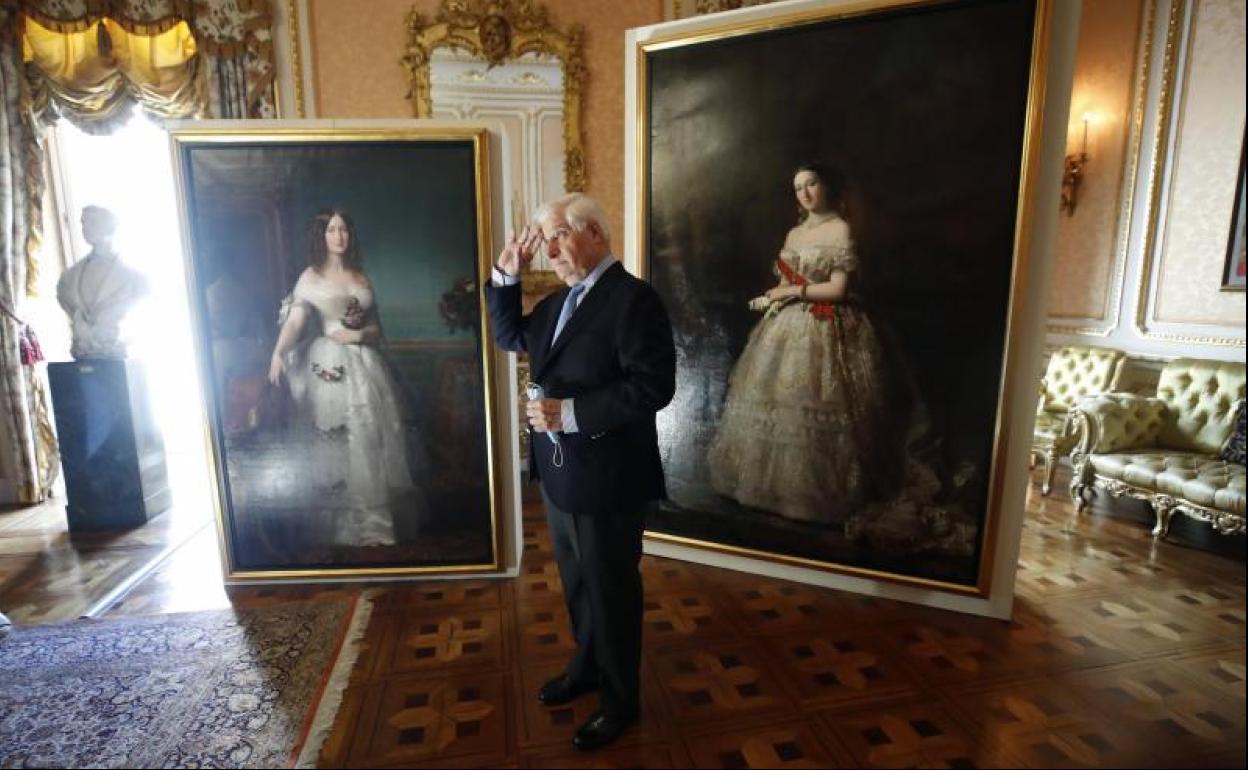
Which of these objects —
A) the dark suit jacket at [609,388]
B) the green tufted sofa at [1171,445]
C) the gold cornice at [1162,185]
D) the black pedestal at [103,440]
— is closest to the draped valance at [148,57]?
the black pedestal at [103,440]

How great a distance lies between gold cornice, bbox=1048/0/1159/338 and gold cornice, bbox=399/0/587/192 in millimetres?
4024

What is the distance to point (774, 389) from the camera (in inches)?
123

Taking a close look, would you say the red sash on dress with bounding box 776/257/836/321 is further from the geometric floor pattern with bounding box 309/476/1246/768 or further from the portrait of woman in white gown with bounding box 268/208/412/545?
the portrait of woman in white gown with bounding box 268/208/412/545

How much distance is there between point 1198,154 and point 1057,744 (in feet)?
14.2

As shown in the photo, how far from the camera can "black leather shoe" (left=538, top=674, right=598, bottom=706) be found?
2381 millimetres

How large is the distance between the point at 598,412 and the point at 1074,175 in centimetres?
536

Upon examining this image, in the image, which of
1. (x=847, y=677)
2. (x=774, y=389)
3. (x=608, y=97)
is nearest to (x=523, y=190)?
(x=608, y=97)

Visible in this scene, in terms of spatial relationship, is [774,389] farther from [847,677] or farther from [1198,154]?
[1198,154]

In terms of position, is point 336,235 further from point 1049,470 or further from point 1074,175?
point 1074,175

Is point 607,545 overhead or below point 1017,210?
below

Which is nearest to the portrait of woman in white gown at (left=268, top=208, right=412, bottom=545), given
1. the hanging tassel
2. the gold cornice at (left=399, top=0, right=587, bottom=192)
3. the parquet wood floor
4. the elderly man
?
the parquet wood floor

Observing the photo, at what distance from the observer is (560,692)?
238cm

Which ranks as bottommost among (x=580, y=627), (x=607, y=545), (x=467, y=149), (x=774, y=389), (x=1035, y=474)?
(x=1035, y=474)

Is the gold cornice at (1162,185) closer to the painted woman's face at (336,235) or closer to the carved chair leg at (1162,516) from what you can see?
the carved chair leg at (1162,516)
